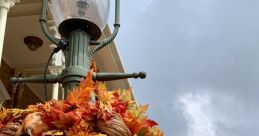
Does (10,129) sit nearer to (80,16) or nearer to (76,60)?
(76,60)

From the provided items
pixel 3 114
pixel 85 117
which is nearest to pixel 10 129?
pixel 3 114

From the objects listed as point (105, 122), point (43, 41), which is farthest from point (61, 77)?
point (43, 41)

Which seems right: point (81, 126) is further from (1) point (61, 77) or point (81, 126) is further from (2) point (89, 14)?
(2) point (89, 14)

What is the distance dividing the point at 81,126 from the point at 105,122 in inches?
3.9

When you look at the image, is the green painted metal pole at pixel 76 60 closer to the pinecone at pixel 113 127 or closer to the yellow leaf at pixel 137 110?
the yellow leaf at pixel 137 110

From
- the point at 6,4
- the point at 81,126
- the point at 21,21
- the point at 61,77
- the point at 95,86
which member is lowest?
the point at 81,126

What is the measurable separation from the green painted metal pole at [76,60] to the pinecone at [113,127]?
514mm

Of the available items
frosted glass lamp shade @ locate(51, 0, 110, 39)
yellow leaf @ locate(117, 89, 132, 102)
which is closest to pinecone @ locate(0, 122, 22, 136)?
yellow leaf @ locate(117, 89, 132, 102)

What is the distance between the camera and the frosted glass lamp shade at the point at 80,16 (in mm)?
2980

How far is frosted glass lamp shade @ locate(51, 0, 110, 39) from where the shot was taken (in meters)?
2.98

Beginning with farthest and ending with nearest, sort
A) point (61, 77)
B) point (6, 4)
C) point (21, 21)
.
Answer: point (21, 21), point (6, 4), point (61, 77)

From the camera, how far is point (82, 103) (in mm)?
2268

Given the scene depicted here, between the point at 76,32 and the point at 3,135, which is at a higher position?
the point at 76,32

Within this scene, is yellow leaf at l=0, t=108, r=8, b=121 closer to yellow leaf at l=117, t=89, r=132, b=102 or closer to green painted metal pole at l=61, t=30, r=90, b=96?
green painted metal pole at l=61, t=30, r=90, b=96
